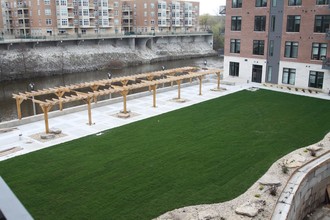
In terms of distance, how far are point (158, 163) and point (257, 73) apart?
26635 millimetres

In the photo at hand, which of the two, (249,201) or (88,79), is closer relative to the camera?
(249,201)

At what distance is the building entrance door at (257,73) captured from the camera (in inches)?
1593

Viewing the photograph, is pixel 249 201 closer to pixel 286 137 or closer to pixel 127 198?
pixel 127 198

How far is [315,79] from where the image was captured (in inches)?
1420

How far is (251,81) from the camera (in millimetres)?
41469

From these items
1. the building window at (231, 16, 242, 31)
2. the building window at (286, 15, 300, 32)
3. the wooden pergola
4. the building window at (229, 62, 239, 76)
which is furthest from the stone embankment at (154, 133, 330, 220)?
the building window at (231, 16, 242, 31)

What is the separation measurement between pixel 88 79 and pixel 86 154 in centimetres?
3796

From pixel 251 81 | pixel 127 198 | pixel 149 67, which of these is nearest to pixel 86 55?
pixel 149 67

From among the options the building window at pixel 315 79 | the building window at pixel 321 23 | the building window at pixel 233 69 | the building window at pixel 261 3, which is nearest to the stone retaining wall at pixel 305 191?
the building window at pixel 315 79

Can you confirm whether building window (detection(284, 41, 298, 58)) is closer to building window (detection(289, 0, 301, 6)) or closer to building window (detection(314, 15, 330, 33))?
building window (detection(314, 15, 330, 33))

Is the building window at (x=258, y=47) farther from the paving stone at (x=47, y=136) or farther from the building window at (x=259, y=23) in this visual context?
the paving stone at (x=47, y=136)

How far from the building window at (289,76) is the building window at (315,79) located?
6.10ft

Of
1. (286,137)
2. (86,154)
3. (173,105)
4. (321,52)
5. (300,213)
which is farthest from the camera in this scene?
(321,52)

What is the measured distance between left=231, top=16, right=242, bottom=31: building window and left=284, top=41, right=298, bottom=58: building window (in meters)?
6.45
